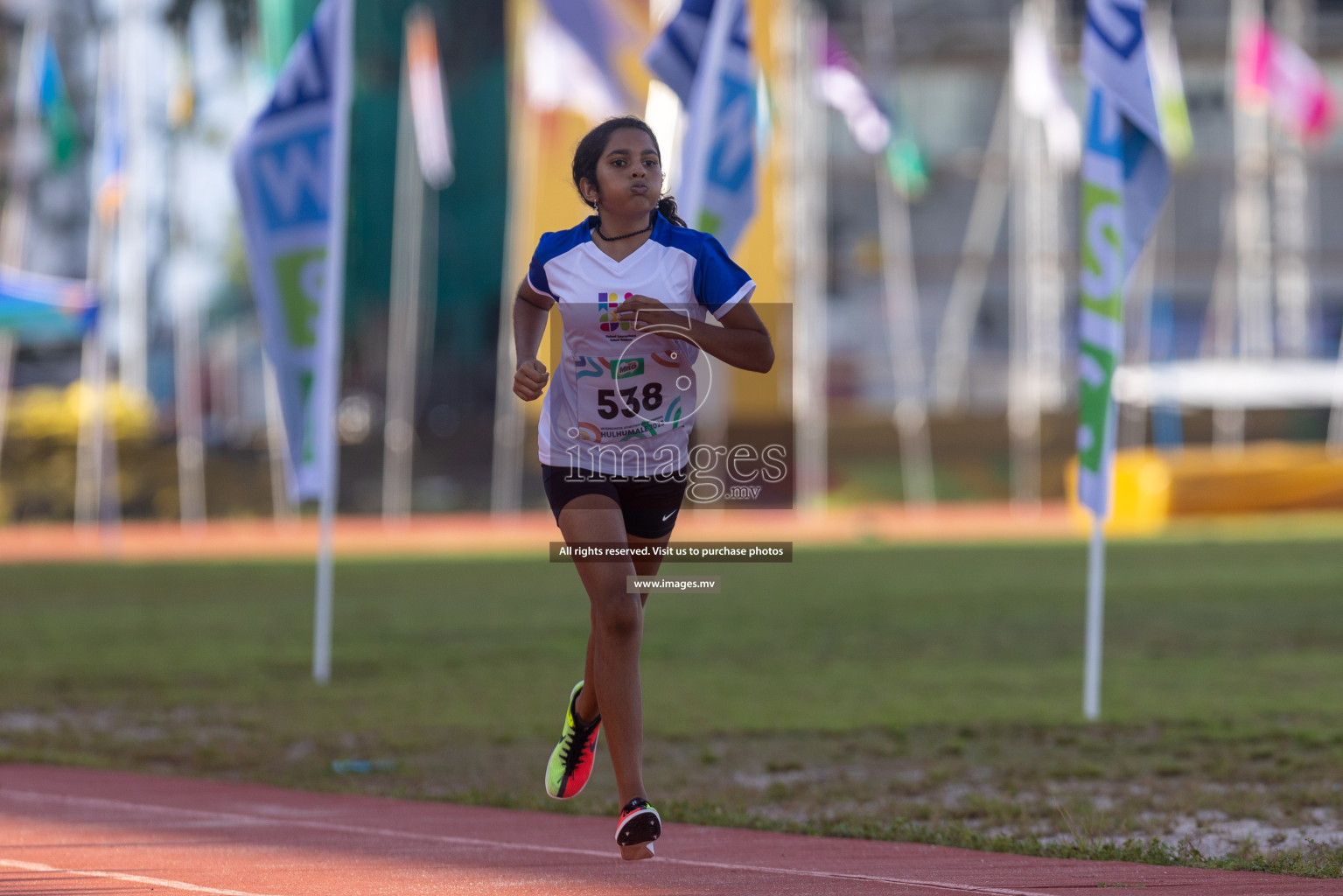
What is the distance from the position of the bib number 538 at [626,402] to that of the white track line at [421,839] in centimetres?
148

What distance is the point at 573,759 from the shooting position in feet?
18.7

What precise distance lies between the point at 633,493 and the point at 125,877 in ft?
6.32

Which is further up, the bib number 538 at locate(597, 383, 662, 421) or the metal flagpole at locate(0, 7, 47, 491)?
the metal flagpole at locate(0, 7, 47, 491)

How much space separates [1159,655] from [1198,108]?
1611 inches

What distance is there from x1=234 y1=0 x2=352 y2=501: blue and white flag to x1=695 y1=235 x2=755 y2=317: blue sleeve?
23.5ft

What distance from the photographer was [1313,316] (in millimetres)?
48969

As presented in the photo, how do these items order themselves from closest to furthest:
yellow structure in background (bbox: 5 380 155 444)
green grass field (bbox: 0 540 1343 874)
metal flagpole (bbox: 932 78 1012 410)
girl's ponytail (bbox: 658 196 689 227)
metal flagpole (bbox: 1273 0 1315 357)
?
1. girl's ponytail (bbox: 658 196 689 227)
2. green grass field (bbox: 0 540 1343 874)
3. yellow structure in background (bbox: 5 380 155 444)
4. metal flagpole (bbox: 1273 0 1315 357)
5. metal flagpole (bbox: 932 78 1012 410)

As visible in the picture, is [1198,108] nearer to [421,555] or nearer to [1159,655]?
[421,555]

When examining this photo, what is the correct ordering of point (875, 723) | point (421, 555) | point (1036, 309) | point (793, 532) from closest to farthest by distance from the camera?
point (875, 723) → point (421, 555) → point (793, 532) → point (1036, 309)

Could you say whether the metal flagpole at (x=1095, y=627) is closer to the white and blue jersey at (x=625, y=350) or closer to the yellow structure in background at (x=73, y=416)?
the white and blue jersey at (x=625, y=350)

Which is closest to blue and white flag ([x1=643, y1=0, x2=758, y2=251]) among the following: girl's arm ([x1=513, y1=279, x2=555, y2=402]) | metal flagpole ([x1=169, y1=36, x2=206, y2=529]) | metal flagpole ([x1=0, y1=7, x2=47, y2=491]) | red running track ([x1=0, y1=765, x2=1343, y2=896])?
red running track ([x1=0, y1=765, x2=1343, y2=896])

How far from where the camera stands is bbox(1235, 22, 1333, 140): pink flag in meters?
34.6

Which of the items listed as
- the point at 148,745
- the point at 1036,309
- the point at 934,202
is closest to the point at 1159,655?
the point at 148,745

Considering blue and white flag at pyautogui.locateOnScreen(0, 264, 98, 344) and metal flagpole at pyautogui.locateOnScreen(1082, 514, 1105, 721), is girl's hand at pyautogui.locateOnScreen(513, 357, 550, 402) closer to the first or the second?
metal flagpole at pyautogui.locateOnScreen(1082, 514, 1105, 721)
